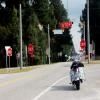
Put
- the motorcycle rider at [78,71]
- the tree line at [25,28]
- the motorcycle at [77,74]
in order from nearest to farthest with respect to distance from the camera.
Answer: the motorcycle at [77,74]
the motorcycle rider at [78,71]
the tree line at [25,28]

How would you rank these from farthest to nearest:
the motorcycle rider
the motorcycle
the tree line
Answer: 1. the tree line
2. the motorcycle rider
3. the motorcycle

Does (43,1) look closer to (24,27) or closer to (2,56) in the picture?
(24,27)

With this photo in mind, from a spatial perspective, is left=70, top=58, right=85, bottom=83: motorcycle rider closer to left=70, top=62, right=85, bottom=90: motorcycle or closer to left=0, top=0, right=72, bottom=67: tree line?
left=70, top=62, right=85, bottom=90: motorcycle

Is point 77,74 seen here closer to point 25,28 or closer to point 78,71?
point 78,71

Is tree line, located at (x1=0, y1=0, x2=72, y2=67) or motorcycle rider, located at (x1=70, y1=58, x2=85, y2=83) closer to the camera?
motorcycle rider, located at (x1=70, y1=58, x2=85, y2=83)

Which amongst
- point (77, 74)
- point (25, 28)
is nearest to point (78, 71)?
point (77, 74)

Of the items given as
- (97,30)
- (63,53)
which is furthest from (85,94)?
(63,53)

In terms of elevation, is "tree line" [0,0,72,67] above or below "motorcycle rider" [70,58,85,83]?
above

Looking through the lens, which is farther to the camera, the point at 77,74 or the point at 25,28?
the point at 25,28

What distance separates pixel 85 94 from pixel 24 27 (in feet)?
249

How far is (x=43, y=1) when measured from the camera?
10275 centimetres

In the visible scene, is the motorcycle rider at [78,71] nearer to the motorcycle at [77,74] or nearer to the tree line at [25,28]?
the motorcycle at [77,74]

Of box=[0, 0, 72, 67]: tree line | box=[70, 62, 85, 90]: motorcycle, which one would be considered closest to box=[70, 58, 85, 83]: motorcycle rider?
box=[70, 62, 85, 90]: motorcycle

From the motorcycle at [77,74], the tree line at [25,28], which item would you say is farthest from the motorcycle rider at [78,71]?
the tree line at [25,28]
